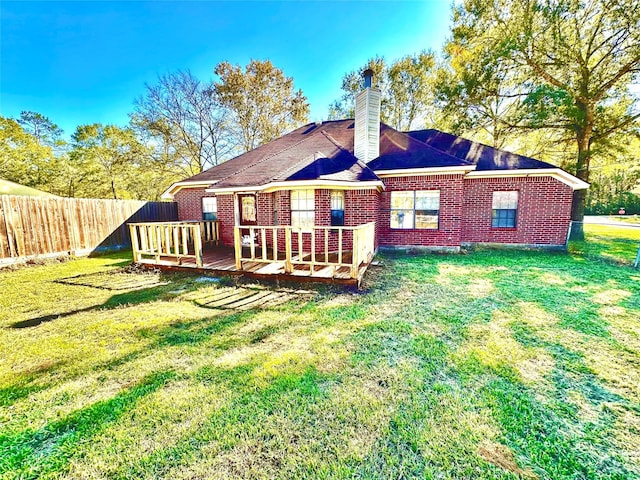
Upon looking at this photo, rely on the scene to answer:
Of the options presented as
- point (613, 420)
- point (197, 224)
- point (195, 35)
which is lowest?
point (613, 420)

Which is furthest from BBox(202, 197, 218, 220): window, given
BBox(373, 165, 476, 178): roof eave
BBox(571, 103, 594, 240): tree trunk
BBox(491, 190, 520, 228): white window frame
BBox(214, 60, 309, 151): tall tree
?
BBox(571, 103, 594, 240): tree trunk

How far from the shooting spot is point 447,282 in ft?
20.5

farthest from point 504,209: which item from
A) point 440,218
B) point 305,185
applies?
point 305,185

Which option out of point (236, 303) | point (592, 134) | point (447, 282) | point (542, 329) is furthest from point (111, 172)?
point (592, 134)

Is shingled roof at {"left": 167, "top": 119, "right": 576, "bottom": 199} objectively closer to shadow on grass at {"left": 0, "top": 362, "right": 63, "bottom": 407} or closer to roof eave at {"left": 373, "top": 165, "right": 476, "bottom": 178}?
roof eave at {"left": 373, "top": 165, "right": 476, "bottom": 178}

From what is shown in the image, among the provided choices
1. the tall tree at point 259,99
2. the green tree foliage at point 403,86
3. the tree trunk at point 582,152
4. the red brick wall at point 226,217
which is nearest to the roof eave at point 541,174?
the tree trunk at point 582,152

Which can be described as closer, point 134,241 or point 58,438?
point 58,438

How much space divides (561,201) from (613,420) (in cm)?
1019

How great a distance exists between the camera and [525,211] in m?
9.95

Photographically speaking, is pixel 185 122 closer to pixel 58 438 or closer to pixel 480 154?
pixel 480 154

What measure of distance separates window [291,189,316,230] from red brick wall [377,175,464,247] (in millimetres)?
3175

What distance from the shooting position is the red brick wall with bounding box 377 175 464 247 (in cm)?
924

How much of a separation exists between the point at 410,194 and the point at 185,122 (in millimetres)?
19833

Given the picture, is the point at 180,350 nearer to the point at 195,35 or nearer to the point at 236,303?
the point at 236,303
